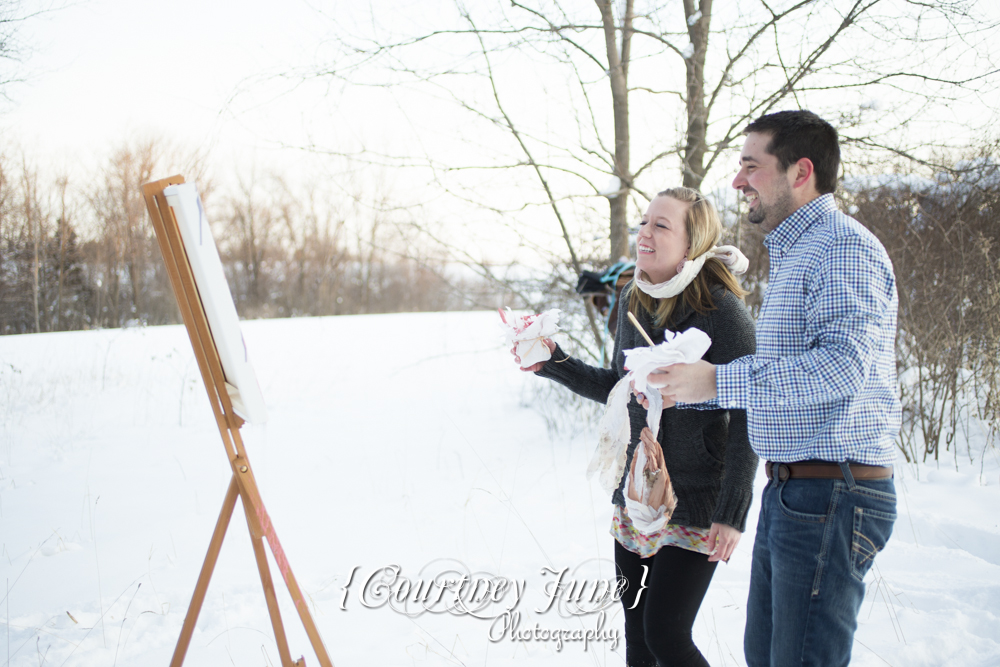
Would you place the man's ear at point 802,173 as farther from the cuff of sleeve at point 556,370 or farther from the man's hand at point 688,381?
the cuff of sleeve at point 556,370

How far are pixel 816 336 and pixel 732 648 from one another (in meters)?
1.79

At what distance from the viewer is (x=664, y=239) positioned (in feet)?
5.97

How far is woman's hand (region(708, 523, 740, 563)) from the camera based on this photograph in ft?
5.22

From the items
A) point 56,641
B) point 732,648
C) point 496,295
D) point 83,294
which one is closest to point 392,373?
point 496,295

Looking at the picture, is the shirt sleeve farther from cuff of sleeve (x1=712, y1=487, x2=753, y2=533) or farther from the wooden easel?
the wooden easel

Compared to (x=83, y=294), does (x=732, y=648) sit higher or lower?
lower

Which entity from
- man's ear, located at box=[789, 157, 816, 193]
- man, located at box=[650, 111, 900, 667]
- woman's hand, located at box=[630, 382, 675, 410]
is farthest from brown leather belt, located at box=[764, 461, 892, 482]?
man's ear, located at box=[789, 157, 816, 193]

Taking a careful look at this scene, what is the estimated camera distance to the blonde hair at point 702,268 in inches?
71.7

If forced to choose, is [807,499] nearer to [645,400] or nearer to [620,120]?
[645,400]

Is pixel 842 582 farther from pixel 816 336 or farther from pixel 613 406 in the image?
pixel 613 406

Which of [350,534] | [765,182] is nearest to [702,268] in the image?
[765,182]

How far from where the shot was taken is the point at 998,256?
5.07 m

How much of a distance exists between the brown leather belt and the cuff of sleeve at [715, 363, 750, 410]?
25cm

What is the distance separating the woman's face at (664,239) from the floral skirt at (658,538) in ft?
2.58
